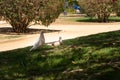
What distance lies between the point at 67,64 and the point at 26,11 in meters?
15.6

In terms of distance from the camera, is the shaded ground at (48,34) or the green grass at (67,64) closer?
the green grass at (67,64)

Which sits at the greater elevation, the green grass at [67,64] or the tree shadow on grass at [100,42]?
the green grass at [67,64]

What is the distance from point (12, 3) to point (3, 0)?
603mm

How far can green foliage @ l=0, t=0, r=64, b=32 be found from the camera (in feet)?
78.1

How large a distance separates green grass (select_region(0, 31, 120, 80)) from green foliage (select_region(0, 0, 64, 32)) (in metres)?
13.1

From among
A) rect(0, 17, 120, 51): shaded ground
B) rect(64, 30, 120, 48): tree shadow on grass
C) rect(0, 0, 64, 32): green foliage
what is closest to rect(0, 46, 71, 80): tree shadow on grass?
rect(64, 30, 120, 48): tree shadow on grass

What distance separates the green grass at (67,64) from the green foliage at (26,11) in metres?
13.1

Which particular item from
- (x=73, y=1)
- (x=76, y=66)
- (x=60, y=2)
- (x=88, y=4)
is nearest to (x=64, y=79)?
(x=76, y=66)

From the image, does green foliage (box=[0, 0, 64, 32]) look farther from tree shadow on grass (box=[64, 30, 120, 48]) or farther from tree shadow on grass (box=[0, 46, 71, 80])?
tree shadow on grass (box=[0, 46, 71, 80])

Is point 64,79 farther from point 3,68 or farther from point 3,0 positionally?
point 3,0

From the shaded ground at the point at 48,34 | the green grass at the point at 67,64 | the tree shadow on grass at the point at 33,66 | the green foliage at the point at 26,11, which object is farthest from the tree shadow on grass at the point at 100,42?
the green foliage at the point at 26,11

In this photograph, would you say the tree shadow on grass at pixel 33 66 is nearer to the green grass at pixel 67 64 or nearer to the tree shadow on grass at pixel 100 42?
the green grass at pixel 67 64

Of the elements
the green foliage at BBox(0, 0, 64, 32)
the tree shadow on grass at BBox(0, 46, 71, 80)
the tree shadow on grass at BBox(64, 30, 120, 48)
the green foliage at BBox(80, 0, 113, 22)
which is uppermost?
the tree shadow on grass at BBox(0, 46, 71, 80)

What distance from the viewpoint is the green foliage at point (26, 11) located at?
23797 millimetres
